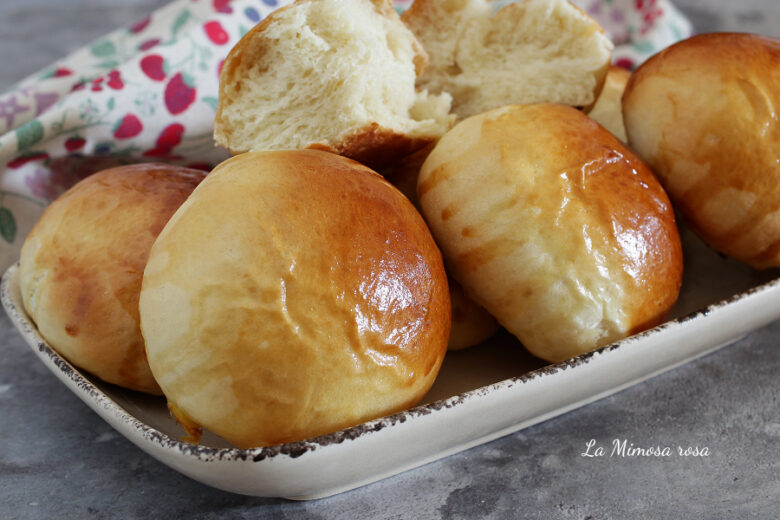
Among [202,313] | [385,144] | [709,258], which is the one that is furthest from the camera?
[709,258]

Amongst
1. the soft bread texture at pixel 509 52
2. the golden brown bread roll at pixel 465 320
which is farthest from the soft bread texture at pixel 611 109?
the golden brown bread roll at pixel 465 320

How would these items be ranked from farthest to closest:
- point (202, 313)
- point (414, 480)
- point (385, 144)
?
1. point (385, 144)
2. point (414, 480)
3. point (202, 313)

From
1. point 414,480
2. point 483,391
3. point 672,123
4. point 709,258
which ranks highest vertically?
point 672,123

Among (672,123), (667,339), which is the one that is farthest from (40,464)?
(672,123)

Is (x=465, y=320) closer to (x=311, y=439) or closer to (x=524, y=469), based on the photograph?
(x=524, y=469)

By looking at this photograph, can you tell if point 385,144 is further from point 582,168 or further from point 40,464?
point 40,464

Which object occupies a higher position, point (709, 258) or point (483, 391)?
point (483, 391)

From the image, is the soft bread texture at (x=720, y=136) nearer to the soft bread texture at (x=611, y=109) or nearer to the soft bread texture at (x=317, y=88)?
the soft bread texture at (x=611, y=109)
